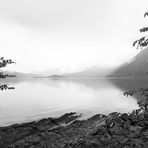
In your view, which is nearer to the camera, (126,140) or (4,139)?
(126,140)

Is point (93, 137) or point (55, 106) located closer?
point (93, 137)

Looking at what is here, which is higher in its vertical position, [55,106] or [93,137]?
[93,137]

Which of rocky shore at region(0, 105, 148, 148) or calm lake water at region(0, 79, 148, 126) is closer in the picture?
rocky shore at region(0, 105, 148, 148)

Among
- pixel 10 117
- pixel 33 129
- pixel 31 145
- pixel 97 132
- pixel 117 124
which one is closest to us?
pixel 31 145

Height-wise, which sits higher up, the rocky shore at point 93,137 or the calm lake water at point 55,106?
the rocky shore at point 93,137

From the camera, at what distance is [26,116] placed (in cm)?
4775

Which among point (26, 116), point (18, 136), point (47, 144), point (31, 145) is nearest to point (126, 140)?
point (47, 144)

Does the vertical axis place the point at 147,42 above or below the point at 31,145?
above

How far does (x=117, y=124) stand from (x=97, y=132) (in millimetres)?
3309

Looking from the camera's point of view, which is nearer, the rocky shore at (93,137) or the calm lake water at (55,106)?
the rocky shore at (93,137)

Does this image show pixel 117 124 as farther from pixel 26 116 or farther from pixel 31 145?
pixel 26 116

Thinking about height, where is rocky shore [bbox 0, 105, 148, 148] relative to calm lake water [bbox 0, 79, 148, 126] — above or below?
above

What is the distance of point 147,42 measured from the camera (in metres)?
16.4

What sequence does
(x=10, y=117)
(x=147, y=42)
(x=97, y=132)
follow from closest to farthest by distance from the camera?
1. (x=147, y=42)
2. (x=97, y=132)
3. (x=10, y=117)
